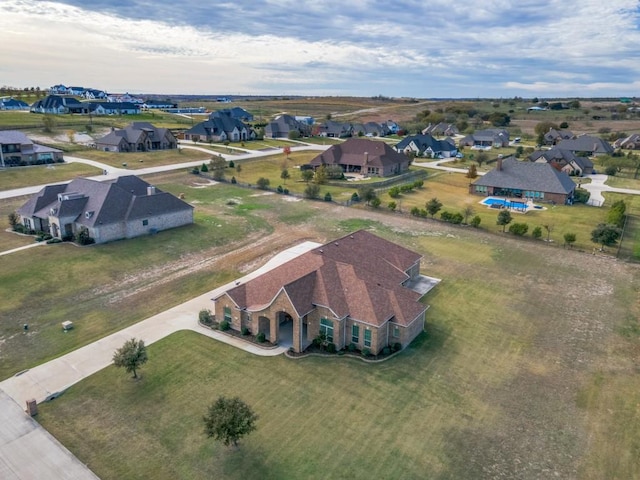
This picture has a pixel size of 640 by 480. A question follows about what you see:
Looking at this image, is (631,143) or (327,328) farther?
(631,143)

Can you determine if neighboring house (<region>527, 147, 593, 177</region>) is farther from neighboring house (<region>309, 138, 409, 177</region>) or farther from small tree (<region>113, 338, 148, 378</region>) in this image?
small tree (<region>113, 338, 148, 378</region>)

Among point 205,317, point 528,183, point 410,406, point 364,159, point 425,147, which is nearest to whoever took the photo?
point 410,406

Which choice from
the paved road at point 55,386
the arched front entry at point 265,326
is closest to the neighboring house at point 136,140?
the paved road at point 55,386

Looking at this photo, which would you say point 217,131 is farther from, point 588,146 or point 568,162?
point 588,146

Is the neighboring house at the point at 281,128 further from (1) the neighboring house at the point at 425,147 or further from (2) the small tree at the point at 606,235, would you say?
(2) the small tree at the point at 606,235

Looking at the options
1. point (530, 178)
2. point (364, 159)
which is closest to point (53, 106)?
point (364, 159)

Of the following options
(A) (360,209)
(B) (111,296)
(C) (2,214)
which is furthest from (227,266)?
(C) (2,214)

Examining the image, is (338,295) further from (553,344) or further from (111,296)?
(111,296)

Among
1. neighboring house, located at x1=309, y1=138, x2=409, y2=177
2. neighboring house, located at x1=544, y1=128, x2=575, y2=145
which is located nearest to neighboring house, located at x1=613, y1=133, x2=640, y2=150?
neighboring house, located at x1=544, y1=128, x2=575, y2=145
